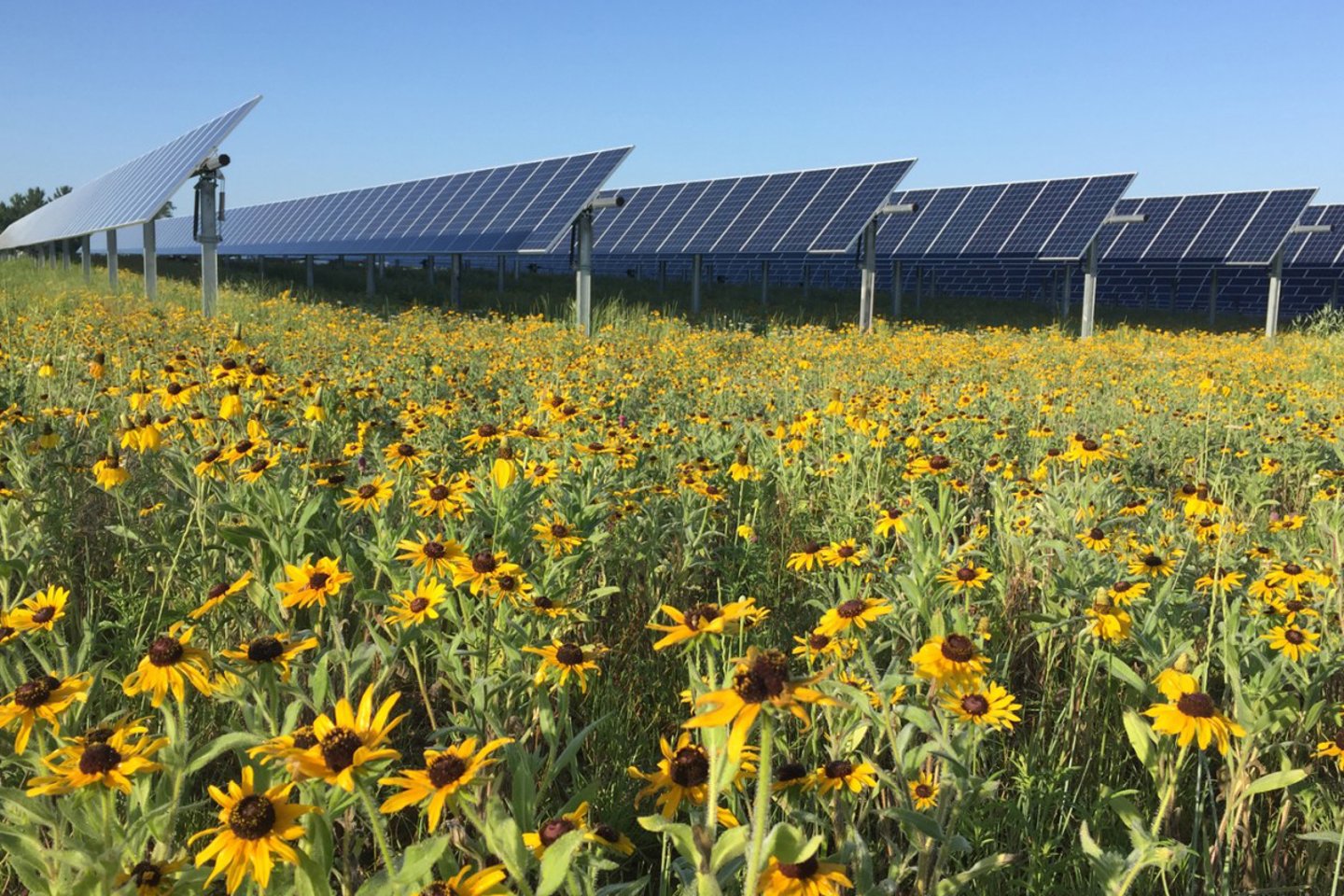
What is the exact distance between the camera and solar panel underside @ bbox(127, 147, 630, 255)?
51.7 ft

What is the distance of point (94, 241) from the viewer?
4488 centimetres

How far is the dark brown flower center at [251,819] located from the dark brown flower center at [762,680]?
0.52 metres

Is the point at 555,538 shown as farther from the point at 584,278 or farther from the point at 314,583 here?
the point at 584,278

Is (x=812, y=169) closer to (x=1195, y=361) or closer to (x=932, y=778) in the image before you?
(x=1195, y=361)

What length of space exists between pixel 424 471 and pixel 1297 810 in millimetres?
2628

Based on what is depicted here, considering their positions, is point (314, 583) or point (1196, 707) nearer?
point (1196, 707)

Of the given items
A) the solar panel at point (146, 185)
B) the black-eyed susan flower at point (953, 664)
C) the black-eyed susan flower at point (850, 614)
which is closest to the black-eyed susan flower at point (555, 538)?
the black-eyed susan flower at point (850, 614)

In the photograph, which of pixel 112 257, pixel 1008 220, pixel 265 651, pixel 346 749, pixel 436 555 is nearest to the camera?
pixel 346 749

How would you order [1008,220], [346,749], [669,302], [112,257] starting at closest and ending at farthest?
[346,749], [112,257], [1008,220], [669,302]

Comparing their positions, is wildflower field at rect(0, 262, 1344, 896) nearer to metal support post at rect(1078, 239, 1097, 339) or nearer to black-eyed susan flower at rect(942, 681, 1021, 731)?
black-eyed susan flower at rect(942, 681, 1021, 731)

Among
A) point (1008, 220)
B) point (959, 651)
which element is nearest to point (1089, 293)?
point (1008, 220)

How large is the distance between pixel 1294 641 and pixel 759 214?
1993 centimetres

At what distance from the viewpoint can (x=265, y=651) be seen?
4.43 ft

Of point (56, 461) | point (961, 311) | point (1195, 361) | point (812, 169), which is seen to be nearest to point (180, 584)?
point (56, 461)
